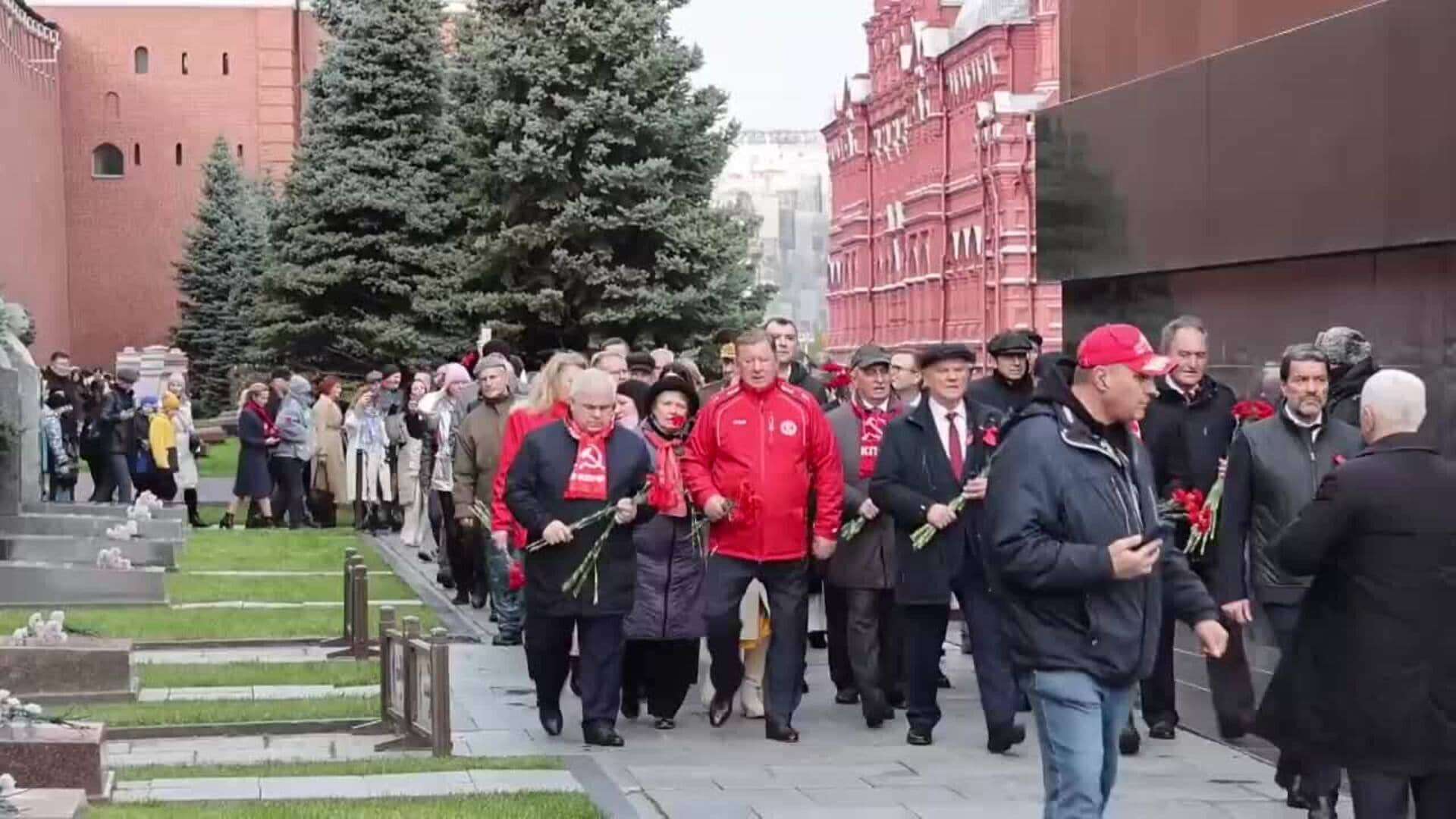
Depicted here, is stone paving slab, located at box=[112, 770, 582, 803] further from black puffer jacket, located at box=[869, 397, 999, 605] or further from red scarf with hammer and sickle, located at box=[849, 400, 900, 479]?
red scarf with hammer and sickle, located at box=[849, 400, 900, 479]

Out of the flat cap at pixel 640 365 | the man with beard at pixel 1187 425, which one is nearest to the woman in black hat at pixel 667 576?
the man with beard at pixel 1187 425

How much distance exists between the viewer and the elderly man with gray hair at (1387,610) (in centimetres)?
749

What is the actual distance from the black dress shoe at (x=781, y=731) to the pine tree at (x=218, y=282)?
59.5m

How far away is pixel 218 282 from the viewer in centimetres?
7281

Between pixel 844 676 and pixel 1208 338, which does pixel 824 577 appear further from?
pixel 1208 338

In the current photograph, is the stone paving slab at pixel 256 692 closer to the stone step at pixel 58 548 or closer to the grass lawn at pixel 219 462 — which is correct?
the stone step at pixel 58 548

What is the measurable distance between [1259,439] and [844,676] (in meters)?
4.49

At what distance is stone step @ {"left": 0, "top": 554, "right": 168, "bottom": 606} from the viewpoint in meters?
18.7

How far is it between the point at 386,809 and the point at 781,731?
10.7 ft

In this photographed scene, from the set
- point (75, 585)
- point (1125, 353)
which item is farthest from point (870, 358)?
point (75, 585)

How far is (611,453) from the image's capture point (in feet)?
39.7

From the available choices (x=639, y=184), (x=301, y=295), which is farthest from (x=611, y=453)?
(x=301, y=295)

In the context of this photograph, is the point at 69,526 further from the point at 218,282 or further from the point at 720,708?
the point at 218,282

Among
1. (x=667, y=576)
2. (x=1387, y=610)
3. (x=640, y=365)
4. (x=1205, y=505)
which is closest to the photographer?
(x=1387, y=610)
